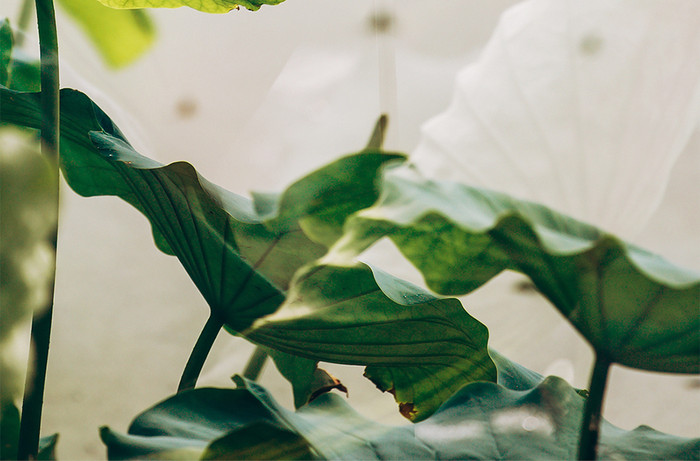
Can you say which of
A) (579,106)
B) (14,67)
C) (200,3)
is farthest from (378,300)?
(579,106)

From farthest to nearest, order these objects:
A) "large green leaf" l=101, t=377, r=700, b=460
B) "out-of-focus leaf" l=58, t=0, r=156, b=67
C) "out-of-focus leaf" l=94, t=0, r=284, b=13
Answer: "out-of-focus leaf" l=58, t=0, r=156, b=67 < "out-of-focus leaf" l=94, t=0, r=284, b=13 < "large green leaf" l=101, t=377, r=700, b=460

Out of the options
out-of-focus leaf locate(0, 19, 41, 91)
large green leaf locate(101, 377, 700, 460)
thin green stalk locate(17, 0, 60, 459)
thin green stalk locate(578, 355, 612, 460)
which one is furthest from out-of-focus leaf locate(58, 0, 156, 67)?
thin green stalk locate(578, 355, 612, 460)

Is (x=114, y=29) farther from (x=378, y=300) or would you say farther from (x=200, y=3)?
(x=378, y=300)

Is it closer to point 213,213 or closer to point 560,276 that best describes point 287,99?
point 213,213

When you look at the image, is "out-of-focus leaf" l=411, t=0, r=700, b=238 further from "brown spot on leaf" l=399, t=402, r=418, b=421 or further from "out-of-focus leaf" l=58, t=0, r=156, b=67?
"out-of-focus leaf" l=58, t=0, r=156, b=67

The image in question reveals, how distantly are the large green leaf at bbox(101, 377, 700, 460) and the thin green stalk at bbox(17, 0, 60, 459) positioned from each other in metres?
0.11

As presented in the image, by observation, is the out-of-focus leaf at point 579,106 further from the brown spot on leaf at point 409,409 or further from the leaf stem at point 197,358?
the leaf stem at point 197,358

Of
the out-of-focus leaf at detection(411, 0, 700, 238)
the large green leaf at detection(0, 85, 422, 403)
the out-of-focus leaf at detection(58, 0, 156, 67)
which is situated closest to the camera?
the large green leaf at detection(0, 85, 422, 403)

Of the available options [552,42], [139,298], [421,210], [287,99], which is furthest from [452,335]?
[139,298]

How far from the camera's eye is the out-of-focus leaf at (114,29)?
131cm

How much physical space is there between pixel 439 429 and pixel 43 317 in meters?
0.34

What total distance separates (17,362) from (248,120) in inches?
42.4

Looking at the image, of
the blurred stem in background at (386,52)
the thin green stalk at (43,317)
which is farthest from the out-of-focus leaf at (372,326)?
the blurred stem in background at (386,52)

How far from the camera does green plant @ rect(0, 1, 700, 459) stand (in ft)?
1.09
